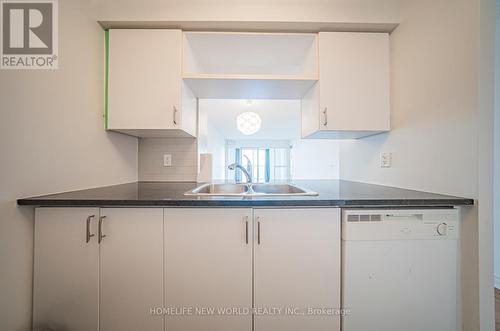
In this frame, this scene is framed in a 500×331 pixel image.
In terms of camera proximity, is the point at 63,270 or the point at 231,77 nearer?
the point at 63,270

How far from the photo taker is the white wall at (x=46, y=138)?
93 cm

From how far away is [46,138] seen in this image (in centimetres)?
107

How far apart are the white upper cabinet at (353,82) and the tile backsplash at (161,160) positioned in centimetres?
115

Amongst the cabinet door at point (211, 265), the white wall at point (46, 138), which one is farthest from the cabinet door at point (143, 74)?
the cabinet door at point (211, 265)

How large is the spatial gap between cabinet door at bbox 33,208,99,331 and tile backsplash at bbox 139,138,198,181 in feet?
Answer: 2.88

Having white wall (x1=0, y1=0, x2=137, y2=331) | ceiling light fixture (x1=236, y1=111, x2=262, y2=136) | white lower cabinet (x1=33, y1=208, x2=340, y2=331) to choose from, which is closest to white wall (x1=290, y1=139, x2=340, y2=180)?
ceiling light fixture (x1=236, y1=111, x2=262, y2=136)

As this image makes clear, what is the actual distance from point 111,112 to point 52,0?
61cm

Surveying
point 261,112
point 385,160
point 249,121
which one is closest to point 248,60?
point 385,160

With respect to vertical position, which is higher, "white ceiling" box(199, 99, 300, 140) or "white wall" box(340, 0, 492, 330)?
"white ceiling" box(199, 99, 300, 140)

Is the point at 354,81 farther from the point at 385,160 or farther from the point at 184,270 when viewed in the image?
the point at 184,270

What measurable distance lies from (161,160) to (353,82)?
1.64m

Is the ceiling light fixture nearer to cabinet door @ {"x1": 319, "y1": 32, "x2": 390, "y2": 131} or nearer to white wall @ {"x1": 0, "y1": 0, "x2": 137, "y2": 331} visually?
cabinet door @ {"x1": 319, "y1": 32, "x2": 390, "y2": 131}

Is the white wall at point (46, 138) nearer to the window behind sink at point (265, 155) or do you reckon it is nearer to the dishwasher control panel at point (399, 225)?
the dishwasher control panel at point (399, 225)

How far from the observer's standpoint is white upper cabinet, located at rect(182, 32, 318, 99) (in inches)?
56.5
